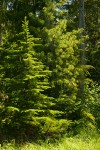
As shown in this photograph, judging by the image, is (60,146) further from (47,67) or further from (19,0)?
(19,0)

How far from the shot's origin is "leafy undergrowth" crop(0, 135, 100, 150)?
12094 millimetres

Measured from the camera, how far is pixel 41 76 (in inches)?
533

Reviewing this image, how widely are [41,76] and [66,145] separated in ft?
9.73

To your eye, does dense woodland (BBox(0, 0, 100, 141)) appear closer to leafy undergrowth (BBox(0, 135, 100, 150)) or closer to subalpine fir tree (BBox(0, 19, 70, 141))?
subalpine fir tree (BBox(0, 19, 70, 141))

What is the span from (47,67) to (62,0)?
3.27 meters

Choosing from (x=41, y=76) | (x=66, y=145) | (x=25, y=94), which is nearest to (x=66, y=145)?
(x=66, y=145)

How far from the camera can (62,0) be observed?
601 inches

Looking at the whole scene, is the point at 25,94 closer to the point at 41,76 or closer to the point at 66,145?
the point at 41,76

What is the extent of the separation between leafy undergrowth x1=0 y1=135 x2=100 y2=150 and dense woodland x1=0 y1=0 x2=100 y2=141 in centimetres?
71

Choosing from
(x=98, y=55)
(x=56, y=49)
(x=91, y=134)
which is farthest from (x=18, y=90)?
(x=98, y=55)

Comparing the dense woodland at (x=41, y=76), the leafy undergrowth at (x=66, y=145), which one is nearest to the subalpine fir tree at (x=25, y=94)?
the dense woodland at (x=41, y=76)

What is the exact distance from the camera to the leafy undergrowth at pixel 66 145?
12.1 m

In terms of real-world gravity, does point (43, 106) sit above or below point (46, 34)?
below

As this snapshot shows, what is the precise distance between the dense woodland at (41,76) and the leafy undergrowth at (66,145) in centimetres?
71
